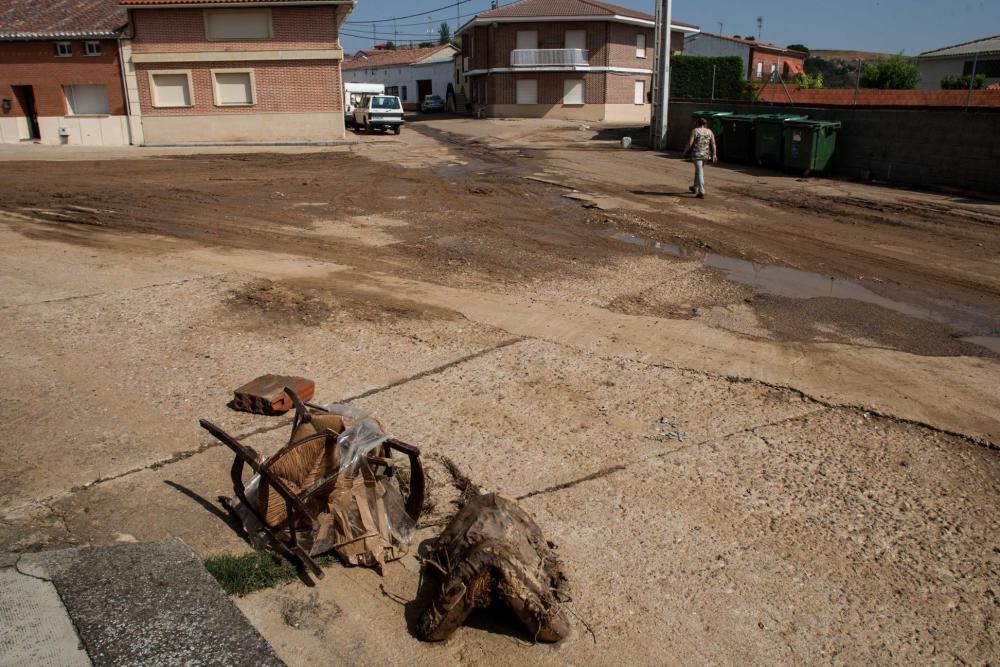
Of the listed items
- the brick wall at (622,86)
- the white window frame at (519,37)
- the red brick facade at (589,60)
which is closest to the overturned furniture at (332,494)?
the red brick facade at (589,60)

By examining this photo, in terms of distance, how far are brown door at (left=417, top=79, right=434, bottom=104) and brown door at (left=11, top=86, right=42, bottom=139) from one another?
42.0m

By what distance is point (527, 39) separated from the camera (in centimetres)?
5206

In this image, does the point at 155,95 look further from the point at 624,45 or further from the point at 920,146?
the point at 624,45

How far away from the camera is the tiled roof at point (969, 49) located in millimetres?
44875

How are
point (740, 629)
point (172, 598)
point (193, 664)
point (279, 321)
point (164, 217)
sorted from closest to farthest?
point (193, 664) < point (172, 598) < point (740, 629) < point (279, 321) < point (164, 217)

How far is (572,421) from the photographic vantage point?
645 cm

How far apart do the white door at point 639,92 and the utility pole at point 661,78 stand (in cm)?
2432

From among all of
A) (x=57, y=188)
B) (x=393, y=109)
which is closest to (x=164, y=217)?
(x=57, y=188)

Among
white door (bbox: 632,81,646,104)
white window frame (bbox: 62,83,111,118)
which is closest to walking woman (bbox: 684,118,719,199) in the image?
white window frame (bbox: 62,83,111,118)

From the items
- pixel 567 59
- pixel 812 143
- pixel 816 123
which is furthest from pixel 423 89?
pixel 812 143

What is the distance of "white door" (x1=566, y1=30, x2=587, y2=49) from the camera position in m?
51.2

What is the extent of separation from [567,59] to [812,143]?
3204 centimetres

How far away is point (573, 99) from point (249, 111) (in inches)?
990

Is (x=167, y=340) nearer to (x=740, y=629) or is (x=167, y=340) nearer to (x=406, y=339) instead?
(x=406, y=339)
